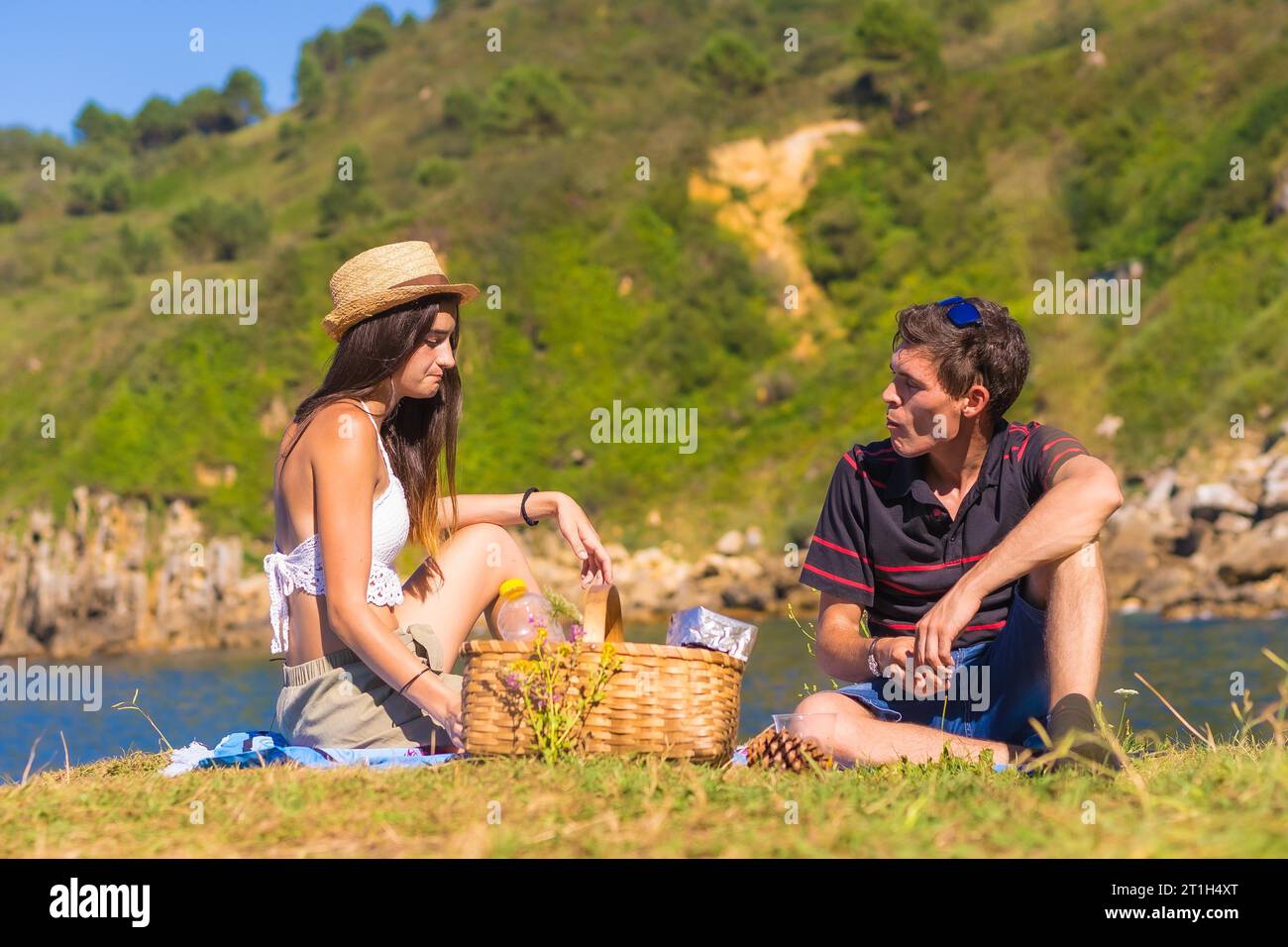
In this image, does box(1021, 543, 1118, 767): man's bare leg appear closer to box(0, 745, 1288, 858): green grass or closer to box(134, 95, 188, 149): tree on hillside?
box(0, 745, 1288, 858): green grass

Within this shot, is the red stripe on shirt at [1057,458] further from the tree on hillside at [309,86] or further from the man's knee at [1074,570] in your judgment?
the tree on hillside at [309,86]

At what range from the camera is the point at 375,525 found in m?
4.62

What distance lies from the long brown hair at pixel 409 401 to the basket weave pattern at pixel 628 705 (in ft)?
3.33

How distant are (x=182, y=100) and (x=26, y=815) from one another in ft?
315

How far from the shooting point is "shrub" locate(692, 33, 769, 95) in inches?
1944

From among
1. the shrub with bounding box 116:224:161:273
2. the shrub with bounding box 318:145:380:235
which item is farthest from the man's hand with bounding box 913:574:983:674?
the shrub with bounding box 116:224:161:273

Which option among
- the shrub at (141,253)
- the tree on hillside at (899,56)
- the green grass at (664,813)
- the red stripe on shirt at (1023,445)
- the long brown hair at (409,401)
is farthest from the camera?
the shrub at (141,253)

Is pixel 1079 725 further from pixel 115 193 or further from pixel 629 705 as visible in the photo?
pixel 115 193

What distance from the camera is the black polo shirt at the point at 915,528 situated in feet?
14.7

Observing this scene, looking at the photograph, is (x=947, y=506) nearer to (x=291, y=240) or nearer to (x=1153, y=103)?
(x=1153, y=103)

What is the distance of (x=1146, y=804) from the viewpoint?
2.84 m

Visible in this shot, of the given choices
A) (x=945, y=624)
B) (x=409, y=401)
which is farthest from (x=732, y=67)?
(x=945, y=624)

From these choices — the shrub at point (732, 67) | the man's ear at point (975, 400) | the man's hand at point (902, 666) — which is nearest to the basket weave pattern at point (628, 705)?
the man's hand at point (902, 666)

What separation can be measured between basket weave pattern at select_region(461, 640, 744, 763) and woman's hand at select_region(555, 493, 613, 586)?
504mm
